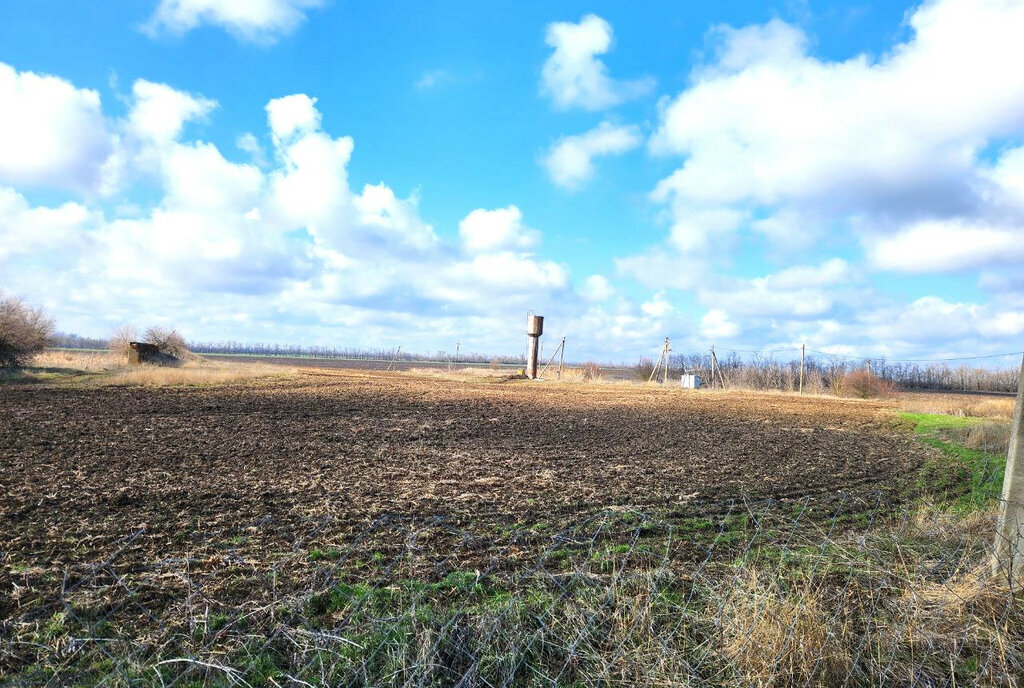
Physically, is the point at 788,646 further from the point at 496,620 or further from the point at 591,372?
the point at 591,372

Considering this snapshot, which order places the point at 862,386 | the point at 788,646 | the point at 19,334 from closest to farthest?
1. the point at 788,646
2. the point at 19,334
3. the point at 862,386

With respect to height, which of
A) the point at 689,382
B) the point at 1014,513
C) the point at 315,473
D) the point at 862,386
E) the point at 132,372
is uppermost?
the point at 862,386

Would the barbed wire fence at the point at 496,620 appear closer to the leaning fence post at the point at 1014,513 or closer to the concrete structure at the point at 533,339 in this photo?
the leaning fence post at the point at 1014,513

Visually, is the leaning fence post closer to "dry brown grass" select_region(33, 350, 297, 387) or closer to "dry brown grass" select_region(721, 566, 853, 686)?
"dry brown grass" select_region(721, 566, 853, 686)

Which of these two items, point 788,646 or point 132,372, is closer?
point 788,646

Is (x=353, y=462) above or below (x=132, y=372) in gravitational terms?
below

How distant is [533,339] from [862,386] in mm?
21619

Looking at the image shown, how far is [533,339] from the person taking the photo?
44438 millimetres

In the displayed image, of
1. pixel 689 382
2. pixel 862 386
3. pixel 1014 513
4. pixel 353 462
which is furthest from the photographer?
pixel 689 382

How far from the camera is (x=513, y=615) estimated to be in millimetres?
3949

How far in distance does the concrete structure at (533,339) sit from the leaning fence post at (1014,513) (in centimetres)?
3902

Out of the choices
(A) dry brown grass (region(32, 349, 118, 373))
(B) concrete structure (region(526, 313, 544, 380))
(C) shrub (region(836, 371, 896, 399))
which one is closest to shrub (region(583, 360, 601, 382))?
(B) concrete structure (region(526, 313, 544, 380))

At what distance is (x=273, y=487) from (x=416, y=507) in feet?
7.39

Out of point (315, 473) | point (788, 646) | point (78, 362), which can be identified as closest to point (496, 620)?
point (788, 646)
